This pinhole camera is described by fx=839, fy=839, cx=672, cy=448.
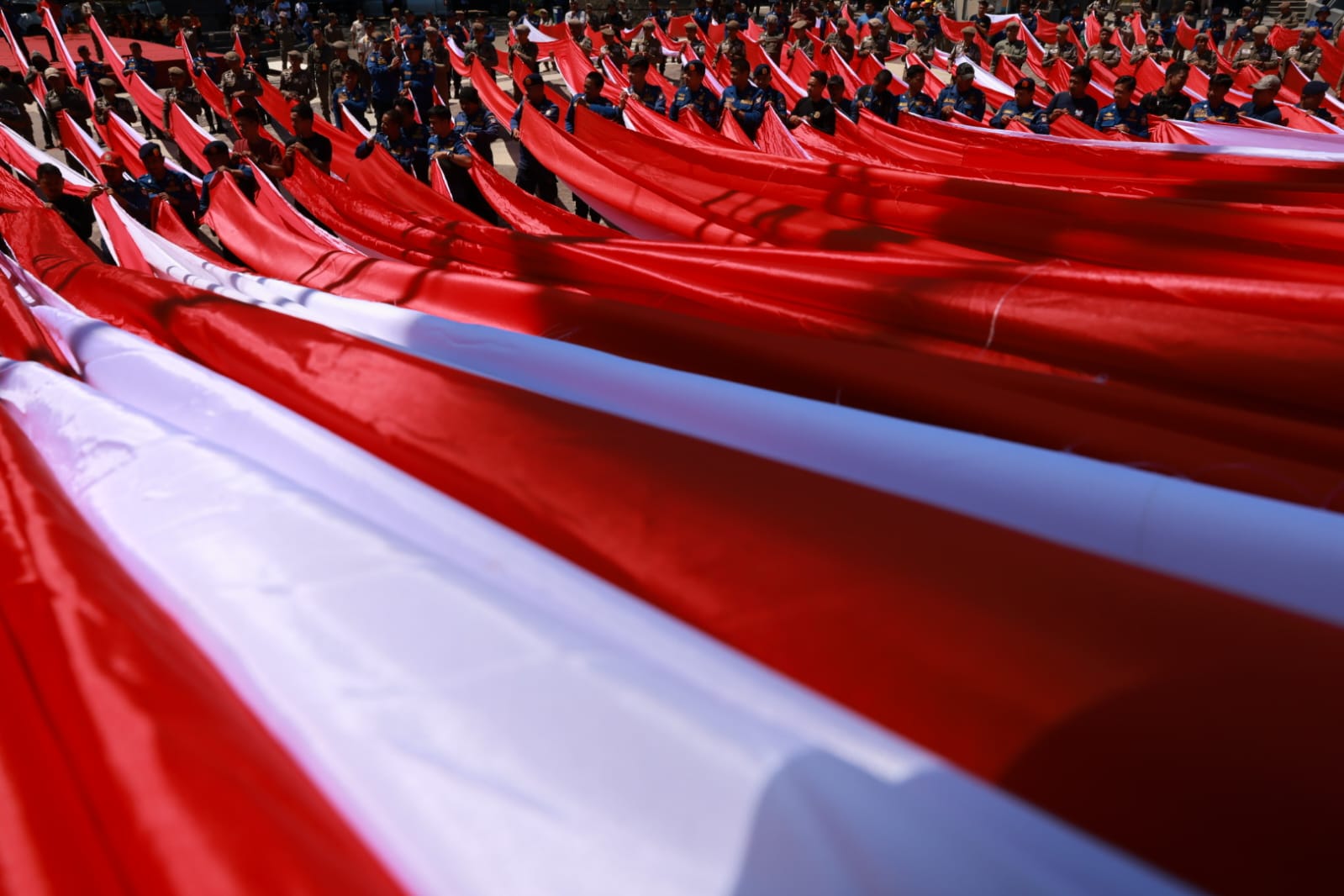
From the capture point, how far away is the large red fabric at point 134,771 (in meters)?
0.67

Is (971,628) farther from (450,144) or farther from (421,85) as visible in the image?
(421,85)

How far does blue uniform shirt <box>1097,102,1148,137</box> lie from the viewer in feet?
16.5

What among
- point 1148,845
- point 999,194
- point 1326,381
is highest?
point 999,194

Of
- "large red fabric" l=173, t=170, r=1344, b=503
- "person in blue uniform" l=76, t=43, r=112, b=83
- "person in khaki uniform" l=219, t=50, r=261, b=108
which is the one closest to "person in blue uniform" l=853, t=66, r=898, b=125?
"large red fabric" l=173, t=170, r=1344, b=503

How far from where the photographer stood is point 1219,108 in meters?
5.14

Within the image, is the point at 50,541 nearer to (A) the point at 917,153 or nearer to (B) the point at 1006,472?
(B) the point at 1006,472

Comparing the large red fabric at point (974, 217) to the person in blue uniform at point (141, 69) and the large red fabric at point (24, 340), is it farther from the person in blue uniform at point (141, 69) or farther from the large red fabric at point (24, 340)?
the person in blue uniform at point (141, 69)

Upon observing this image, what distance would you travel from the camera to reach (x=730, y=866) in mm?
648

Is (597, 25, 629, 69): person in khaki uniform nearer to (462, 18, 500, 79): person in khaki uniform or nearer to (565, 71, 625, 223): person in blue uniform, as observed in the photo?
(462, 18, 500, 79): person in khaki uniform

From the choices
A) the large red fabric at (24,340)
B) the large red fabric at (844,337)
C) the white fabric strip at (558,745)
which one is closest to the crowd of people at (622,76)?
the large red fabric at (24,340)

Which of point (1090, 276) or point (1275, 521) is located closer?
point (1275, 521)

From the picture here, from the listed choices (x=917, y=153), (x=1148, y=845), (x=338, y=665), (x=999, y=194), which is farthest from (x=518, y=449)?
(x=917, y=153)

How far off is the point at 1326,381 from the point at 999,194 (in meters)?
1.44

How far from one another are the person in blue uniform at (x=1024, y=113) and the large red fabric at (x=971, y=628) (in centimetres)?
487
